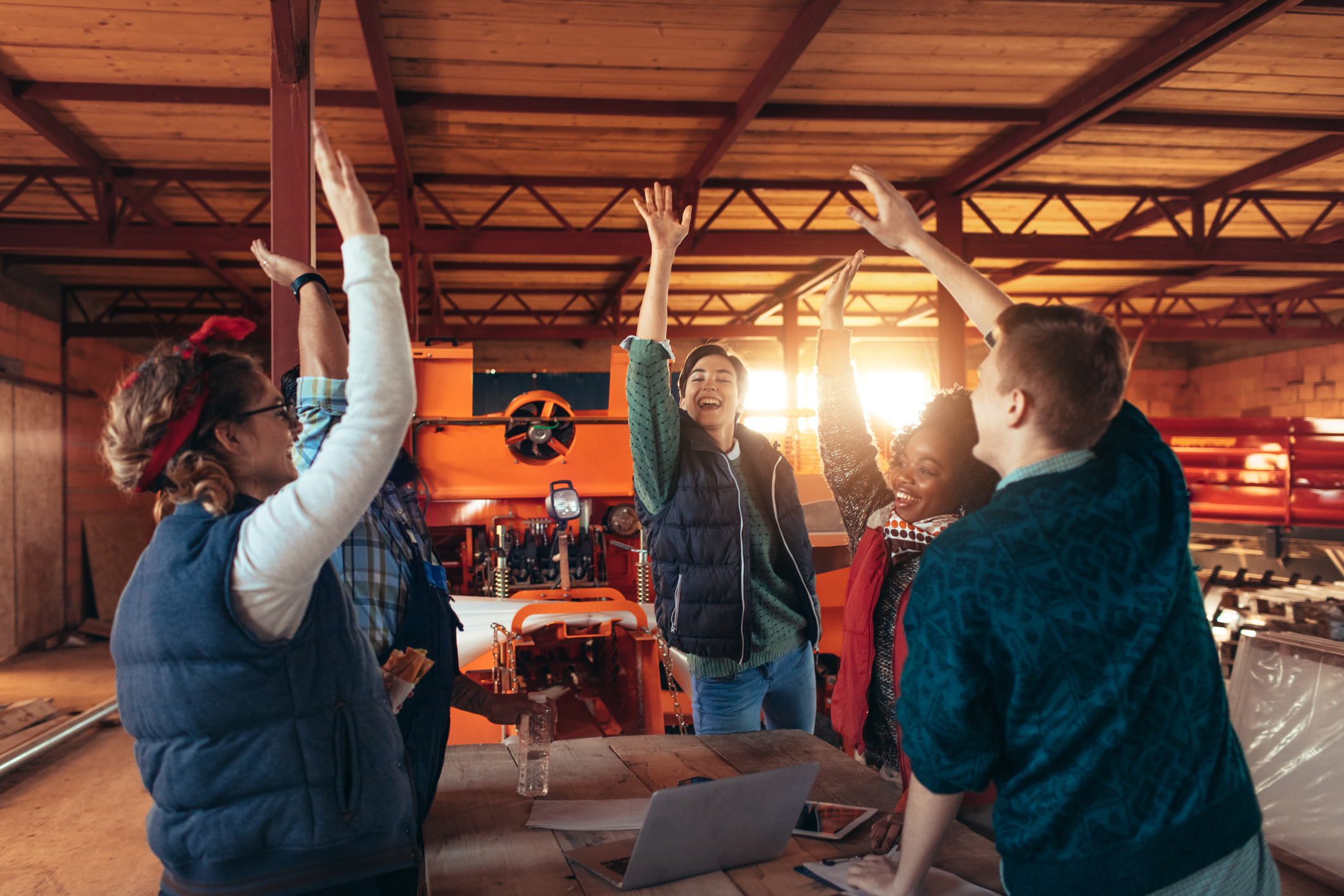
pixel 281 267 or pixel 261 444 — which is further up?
pixel 281 267

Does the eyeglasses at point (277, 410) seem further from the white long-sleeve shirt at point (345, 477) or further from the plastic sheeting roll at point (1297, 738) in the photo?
the plastic sheeting roll at point (1297, 738)

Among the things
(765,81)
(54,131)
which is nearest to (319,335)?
(765,81)

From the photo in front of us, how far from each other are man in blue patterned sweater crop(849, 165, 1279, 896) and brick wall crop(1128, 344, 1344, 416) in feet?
50.1

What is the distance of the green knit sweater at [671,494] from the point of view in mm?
2082

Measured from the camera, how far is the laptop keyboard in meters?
1.32

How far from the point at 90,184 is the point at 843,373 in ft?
24.3

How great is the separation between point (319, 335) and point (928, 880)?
1.36 meters

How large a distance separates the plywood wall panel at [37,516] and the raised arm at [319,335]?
334 inches

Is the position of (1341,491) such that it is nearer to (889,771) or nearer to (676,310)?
(889,771)

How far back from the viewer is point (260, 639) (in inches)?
40.0

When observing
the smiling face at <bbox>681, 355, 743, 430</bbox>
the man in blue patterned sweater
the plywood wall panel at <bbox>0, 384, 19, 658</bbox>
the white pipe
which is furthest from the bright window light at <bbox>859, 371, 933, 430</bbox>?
the man in blue patterned sweater

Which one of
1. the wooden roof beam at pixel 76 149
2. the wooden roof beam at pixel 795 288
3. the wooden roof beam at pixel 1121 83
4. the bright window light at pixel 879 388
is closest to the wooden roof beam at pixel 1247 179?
the wooden roof beam at pixel 1121 83

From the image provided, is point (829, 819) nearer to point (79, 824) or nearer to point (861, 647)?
point (861, 647)

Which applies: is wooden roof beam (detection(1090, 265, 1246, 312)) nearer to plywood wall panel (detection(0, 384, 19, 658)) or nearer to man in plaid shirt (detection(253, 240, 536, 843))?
man in plaid shirt (detection(253, 240, 536, 843))
